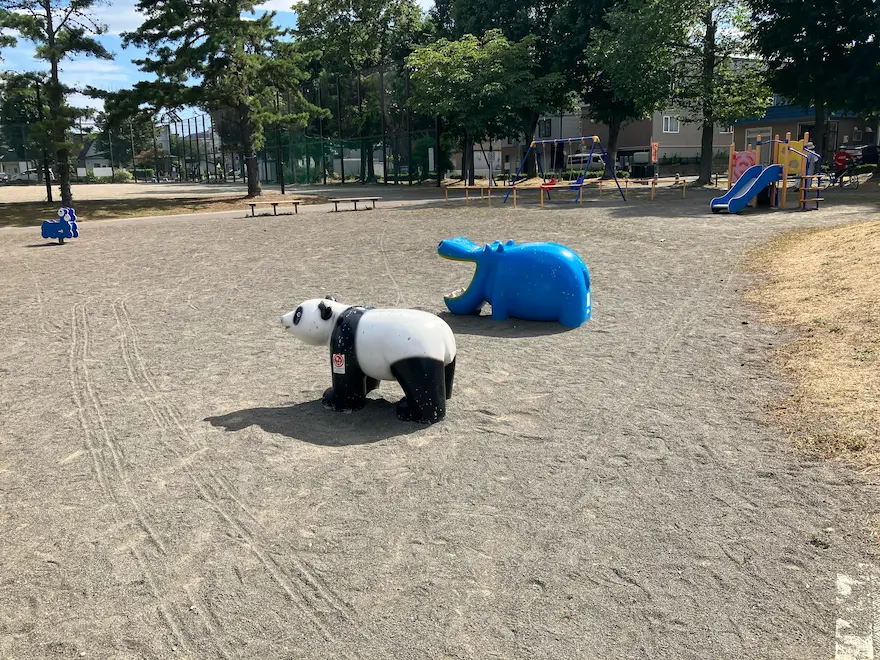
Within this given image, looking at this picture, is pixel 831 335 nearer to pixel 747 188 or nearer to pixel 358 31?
pixel 747 188

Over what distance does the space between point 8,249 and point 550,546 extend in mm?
18505

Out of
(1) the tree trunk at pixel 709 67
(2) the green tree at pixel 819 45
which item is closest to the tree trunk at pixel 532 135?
(1) the tree trunk at pixel 709 67

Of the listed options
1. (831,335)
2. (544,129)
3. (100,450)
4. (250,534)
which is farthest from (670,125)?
(250,534)

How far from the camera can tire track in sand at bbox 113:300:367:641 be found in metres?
3.24

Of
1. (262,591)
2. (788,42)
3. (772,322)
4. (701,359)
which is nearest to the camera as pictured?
(262,591)

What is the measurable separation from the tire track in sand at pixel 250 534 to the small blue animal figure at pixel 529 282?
398cm

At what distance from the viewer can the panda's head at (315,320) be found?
18.7 feet

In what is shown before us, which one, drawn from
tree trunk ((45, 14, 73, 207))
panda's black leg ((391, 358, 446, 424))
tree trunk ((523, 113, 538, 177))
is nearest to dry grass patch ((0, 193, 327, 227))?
tree trunk ((45, 14, 73, 207))

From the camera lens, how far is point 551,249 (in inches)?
330

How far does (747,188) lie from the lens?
20.1m

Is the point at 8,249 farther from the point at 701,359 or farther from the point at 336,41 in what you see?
the point at 336,41

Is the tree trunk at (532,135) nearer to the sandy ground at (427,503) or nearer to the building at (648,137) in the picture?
the building at (648,137)

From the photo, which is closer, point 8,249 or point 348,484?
point 348,484

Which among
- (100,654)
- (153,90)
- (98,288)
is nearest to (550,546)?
(100,654)
